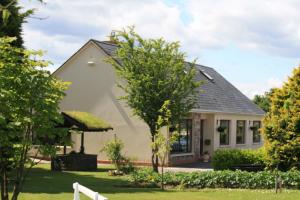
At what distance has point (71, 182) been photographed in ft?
64.4

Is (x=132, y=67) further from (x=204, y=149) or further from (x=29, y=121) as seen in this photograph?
(x=29, y=121)

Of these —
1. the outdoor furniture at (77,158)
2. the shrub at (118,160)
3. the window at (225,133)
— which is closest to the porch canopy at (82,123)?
the outdoor furniture at (77,158)

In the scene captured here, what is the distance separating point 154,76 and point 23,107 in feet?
49.4

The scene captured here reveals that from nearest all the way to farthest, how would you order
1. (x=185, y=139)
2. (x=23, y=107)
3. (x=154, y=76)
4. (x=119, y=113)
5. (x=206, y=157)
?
(x=23, y=107)
(x=154, y=76)
(x=119, y=113)
(x=185, y=139)
(x=206, y=157)

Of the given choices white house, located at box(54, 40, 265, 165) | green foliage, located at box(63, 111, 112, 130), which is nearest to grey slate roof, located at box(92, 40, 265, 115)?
white house, located at box(54, 40, 265, 165)

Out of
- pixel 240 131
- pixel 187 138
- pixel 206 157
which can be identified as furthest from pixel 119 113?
pixel 240 131

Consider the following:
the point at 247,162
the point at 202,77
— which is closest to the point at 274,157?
the point at 247,162

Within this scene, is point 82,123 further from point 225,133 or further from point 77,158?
point 225,133

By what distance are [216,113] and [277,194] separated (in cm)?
1815

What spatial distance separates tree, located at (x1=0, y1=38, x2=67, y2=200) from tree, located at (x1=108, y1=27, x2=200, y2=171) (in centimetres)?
1413

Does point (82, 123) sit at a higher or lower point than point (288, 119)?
lower

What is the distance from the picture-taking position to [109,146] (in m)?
24.6

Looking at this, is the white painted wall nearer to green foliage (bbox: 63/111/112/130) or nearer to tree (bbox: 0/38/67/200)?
green foliage (bbox: 63/111/112/130)

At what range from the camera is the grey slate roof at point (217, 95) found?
109ft
